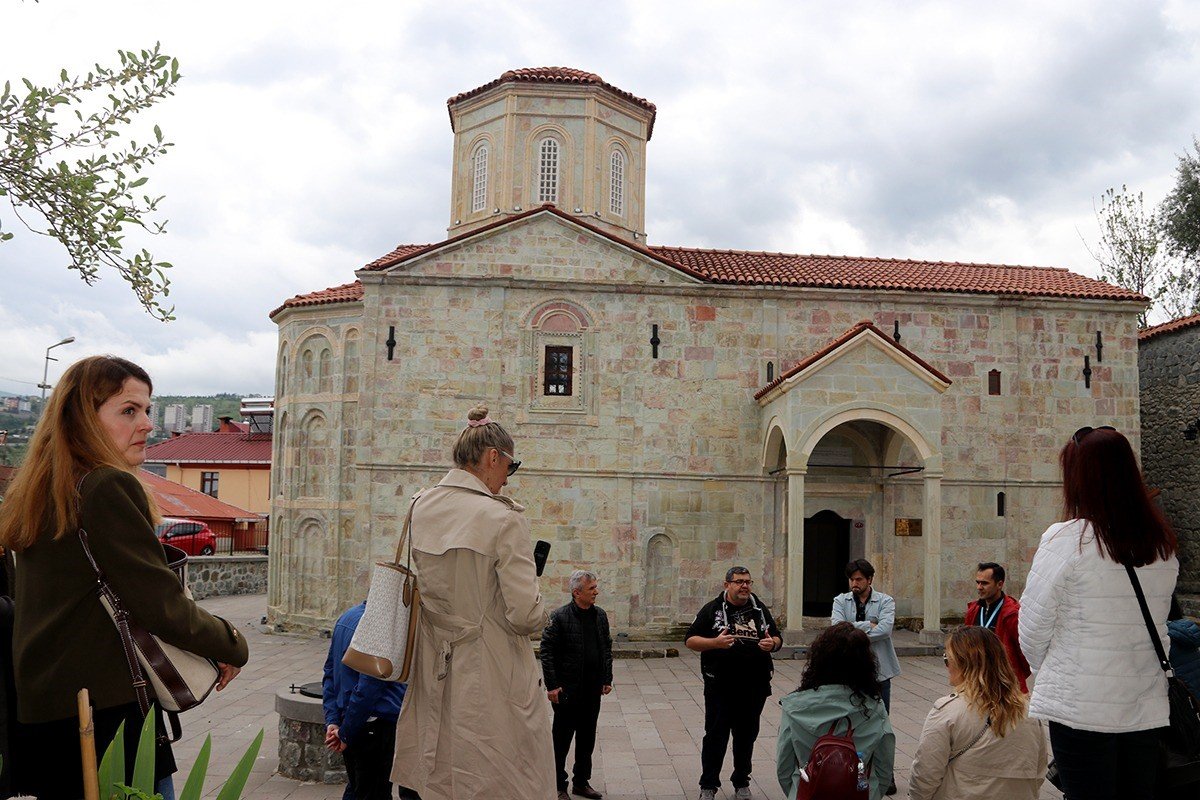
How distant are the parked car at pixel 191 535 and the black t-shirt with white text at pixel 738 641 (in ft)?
74.8

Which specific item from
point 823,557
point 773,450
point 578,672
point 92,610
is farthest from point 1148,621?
point 823,557

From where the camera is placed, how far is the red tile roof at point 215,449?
1647 inches

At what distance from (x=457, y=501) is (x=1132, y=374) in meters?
18.0

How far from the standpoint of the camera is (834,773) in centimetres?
436

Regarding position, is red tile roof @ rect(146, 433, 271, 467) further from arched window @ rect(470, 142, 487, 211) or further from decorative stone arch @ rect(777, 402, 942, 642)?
decorative stone arch @ rect(777, 402, 942, 642)

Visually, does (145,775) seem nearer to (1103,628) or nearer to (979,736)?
(1103,628)

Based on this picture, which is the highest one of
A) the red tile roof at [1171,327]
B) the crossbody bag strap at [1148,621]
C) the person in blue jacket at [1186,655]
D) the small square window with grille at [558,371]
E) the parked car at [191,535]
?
the red tile roof at [1171,327]

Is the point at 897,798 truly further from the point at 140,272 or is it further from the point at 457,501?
the point at 140,272

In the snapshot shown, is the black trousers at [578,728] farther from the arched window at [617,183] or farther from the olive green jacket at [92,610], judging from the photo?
the arched window at [617,183]

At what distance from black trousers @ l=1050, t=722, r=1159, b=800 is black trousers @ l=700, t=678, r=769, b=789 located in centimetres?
363

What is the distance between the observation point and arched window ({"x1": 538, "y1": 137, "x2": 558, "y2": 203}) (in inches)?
771

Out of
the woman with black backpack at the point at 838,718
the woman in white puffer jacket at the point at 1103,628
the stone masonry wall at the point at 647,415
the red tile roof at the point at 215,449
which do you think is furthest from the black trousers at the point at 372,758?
the red tile roof at the point at 215,449

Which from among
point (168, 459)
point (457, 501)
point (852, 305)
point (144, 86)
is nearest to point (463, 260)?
point (852, 305)

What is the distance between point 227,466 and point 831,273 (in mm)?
32921
